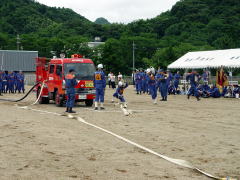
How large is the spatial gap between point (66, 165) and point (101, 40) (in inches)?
4941

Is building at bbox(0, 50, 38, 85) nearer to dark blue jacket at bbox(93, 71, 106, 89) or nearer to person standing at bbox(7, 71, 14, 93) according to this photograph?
person standing at bbox(7, 71, 14, 93)

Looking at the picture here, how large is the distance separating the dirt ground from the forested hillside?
64.6m

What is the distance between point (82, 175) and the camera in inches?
279

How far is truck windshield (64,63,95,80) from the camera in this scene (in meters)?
20.8

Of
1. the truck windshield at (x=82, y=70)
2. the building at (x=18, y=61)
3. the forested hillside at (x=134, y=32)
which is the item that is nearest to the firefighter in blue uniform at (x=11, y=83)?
the truck windshield at (x=82, y=70)

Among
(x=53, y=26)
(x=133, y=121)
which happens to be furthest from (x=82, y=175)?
(x=53, y=26)

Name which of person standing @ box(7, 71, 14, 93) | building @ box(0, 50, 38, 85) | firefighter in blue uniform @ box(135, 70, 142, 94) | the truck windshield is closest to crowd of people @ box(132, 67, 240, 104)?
firefighter in blue uniform @ box(135, 70, 142, 94)

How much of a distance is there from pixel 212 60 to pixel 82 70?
15.7 meters

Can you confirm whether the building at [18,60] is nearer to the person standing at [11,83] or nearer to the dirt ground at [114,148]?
the person standing at [11,83]

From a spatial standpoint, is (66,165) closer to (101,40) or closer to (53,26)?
(53,26)

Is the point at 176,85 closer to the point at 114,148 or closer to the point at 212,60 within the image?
the point at 212,60

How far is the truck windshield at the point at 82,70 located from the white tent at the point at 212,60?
12.9m

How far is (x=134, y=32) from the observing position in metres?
114

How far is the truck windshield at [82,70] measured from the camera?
20750 mm
